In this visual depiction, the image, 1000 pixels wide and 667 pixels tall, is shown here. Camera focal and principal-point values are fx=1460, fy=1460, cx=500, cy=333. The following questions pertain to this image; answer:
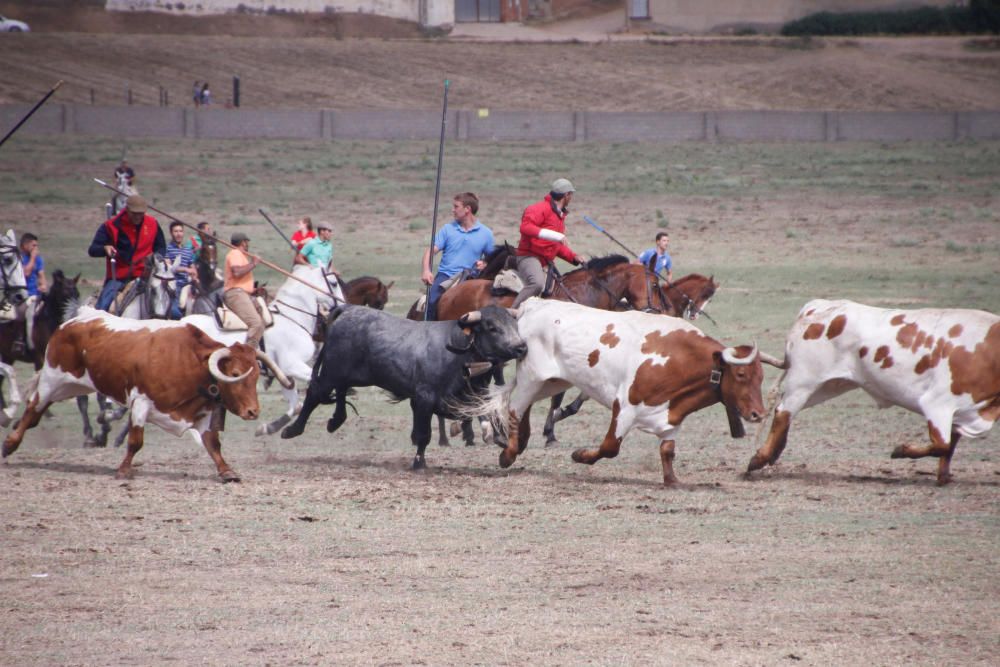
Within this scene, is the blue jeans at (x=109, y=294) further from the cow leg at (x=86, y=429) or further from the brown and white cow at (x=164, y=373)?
the brown and white cow at (x=164, y=373)

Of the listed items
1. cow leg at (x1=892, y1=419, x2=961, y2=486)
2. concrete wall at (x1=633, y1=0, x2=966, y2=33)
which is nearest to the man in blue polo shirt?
cow leg at (x1=892, y1=419, x2=961, y2=486)

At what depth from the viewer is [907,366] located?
38.0 ft

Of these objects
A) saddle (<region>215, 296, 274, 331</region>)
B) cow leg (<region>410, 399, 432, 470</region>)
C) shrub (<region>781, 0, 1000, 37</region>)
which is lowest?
cow leg (<region>410, 399, 432, 470</region>)

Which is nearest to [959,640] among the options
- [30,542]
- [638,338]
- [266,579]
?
[266,579]

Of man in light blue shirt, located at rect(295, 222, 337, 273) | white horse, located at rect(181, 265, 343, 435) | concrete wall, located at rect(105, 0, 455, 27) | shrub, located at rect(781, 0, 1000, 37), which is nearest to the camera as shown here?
white horse, located at rect(181, 265, 343, 435)

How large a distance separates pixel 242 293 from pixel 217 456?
15.1 ft

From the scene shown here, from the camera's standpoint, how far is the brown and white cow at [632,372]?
11.8 metres

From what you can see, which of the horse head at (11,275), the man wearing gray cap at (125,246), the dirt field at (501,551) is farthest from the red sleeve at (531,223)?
the horse head at (11,275)

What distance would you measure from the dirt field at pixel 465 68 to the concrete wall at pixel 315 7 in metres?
0.54

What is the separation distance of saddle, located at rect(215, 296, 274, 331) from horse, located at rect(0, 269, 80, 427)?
2103 mm

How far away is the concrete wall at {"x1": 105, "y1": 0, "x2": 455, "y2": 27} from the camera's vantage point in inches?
2648

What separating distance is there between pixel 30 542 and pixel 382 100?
50.4 metres

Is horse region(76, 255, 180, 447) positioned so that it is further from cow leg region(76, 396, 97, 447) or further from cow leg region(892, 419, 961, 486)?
cow leg region(892, 419, 961, 486)

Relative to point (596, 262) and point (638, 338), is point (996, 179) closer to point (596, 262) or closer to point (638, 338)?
point (596, 262)
